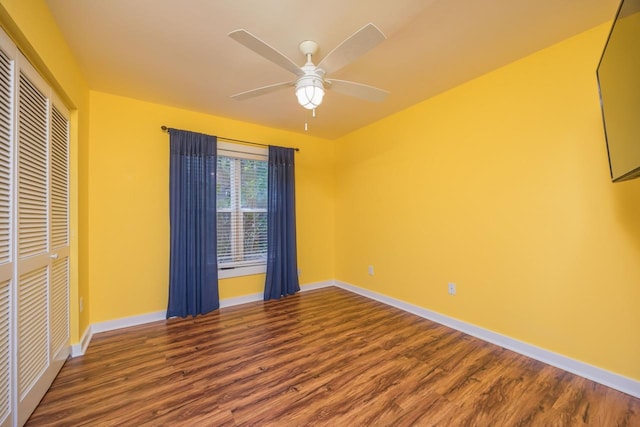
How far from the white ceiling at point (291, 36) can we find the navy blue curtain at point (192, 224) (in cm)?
61

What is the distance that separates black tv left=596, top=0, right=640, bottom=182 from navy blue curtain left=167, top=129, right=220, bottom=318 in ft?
11.2

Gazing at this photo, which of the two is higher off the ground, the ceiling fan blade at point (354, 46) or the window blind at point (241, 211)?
the ceiling fan blade at point (354, 46)

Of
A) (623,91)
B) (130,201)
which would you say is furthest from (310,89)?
(130,201)

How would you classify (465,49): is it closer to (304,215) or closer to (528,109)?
(528,109)

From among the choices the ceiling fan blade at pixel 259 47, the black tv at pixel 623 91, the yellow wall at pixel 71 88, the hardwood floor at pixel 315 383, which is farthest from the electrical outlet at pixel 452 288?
the yellow wall at pixel 71 88

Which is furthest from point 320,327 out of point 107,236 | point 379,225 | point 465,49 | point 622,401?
point 465,49

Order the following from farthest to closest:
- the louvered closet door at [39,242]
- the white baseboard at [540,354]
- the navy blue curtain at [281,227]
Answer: the navy blue curtain at [281,227] < the white baseboard at [540,354] < the louvered closet door at [39,242]

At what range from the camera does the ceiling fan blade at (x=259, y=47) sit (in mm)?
1296

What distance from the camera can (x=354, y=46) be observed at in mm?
1445

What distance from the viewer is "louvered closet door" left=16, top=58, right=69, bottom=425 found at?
1.46m

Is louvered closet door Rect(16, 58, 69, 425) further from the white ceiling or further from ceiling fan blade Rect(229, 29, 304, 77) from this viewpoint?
ceiling fan blade Rect(229, 29, 304, 77)

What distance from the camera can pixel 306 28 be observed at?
1790 mm

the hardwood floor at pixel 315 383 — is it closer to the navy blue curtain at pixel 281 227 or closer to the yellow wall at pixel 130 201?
the yellow wall at pixel 130 201

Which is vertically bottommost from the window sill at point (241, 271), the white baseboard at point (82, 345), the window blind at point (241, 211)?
the white baseboard at point (82, 345)
